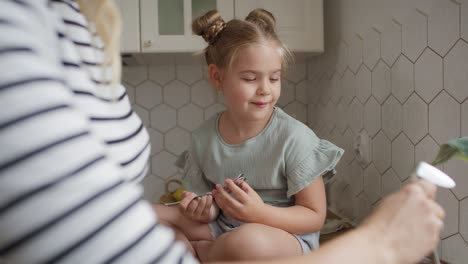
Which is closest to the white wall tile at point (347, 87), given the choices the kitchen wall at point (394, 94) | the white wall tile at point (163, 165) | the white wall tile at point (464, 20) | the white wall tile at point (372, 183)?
the kitchen wall at point (394, 94)

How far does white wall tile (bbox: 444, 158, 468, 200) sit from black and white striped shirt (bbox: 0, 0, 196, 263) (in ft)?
2.33

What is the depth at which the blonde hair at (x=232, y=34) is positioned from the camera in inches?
37.6

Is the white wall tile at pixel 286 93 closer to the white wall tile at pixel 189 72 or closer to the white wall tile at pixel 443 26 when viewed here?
the white wall tile at pixel 189 72

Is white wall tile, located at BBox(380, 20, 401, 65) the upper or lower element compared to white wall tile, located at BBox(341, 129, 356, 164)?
upper

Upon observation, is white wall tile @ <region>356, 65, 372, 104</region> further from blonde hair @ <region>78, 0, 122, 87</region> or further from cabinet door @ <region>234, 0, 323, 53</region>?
blonde hair @ <region>78, 0, 122, 87</region>

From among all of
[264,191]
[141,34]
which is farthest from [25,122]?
[141,34]

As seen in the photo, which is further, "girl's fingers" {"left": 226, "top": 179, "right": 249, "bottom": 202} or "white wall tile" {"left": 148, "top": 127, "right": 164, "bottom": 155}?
"white wall tile" {"left": 148, "top": 127, "right": 164, "bottom": 155}

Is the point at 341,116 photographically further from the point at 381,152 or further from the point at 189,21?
the point at 189,21

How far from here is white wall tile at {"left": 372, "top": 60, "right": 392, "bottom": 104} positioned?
44.0 inches

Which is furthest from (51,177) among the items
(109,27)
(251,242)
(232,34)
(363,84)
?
(363,84)

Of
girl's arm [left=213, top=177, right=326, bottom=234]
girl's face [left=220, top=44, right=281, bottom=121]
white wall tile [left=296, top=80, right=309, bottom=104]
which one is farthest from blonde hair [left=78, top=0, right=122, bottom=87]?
white wall tile [left=296, top=80, right=309, bottom=104]

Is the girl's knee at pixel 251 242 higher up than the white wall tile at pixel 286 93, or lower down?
lower down

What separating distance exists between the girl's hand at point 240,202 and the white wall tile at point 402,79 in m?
0.48

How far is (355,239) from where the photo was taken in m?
0.44
